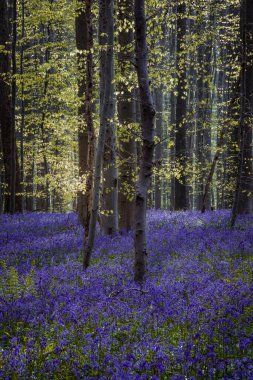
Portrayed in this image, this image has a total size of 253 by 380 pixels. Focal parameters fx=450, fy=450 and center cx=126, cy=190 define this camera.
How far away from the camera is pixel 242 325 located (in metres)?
5.14

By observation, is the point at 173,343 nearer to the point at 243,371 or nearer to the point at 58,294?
the point at 243,371

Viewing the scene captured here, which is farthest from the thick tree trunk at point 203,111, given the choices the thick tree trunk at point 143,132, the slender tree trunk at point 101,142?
the thick tree trunk at point 143,132

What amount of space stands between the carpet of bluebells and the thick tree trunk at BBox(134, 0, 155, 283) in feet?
1.77

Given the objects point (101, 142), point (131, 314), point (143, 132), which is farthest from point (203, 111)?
point (131, 314)

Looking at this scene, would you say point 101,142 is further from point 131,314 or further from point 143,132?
point 131,314

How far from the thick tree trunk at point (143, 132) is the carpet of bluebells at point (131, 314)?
1.77ft

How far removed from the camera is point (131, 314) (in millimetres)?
5613

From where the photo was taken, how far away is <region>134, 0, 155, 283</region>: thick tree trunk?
290 inches

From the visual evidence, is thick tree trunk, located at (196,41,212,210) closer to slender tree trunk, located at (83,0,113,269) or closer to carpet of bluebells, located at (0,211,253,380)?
slender tree trunk, located at (83,0,113,269)

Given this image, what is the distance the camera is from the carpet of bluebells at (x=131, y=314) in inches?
159

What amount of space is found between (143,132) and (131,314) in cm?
312

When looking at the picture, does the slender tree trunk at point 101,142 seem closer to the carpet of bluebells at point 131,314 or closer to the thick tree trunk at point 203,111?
the carpet of bluebells at point 131,314

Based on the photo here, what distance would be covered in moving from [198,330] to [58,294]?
8.39 feet

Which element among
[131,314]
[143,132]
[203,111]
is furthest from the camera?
[203,111]
